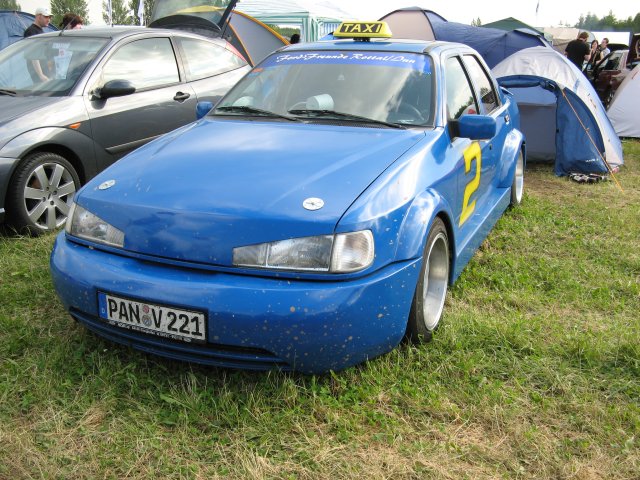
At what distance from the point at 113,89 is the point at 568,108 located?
5178 millimetres

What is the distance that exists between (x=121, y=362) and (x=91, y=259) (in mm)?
505

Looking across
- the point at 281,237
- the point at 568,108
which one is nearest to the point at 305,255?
the point at 281,237

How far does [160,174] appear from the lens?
2684mm

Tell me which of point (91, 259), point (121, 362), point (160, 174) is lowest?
point (121, 362)

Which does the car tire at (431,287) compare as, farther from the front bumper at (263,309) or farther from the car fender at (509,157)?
the car fender at (509,157)

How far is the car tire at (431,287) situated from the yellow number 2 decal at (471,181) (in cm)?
37

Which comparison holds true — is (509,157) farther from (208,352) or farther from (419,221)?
(208,352)

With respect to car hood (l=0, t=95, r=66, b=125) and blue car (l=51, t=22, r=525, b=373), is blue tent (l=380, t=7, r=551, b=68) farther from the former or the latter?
car hood (l=0, t=95, r=66, b=125)

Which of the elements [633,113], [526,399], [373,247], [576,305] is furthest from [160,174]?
[633,113]

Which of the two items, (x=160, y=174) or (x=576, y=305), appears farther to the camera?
(x=576, y=305)

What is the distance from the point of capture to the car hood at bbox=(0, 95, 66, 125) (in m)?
4.24

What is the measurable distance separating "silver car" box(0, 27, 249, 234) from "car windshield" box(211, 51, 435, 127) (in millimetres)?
1477

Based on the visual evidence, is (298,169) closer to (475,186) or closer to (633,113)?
(475,186)

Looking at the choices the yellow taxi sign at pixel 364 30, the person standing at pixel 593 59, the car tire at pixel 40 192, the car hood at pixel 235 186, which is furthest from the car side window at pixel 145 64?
the person standing at pixel 593 59
